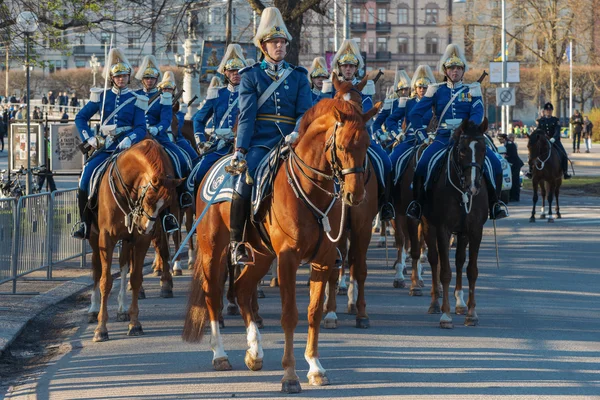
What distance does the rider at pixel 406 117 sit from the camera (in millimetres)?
15141

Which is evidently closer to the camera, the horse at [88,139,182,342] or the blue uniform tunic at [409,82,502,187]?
the horse at [88,139,182,342]

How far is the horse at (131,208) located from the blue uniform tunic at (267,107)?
1480 millimetres

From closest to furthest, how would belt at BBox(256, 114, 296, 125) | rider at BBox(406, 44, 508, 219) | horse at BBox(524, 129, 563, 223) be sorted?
belt at BBox(256, 114, 296, 125) → rider at BBox(406, 44, 508, 219) → horse at BBox(524, 129, 563, 223)

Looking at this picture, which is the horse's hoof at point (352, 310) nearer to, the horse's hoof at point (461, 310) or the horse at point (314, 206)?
the horse's hoof at point (461, 310)

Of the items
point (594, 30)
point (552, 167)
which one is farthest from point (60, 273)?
point (594, 30)

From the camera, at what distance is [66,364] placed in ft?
33.6

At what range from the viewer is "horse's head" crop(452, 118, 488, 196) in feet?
39.3

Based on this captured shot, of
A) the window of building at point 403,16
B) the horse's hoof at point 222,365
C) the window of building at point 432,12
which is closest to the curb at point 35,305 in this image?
the horse's hoof at point 222,365

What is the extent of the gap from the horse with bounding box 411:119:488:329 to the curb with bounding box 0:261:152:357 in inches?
179

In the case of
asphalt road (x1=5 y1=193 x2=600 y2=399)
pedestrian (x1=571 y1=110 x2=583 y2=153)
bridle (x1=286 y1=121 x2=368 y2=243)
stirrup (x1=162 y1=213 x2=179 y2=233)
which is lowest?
asphalt road (x1=5 y1=193 x2=600 y2=399)

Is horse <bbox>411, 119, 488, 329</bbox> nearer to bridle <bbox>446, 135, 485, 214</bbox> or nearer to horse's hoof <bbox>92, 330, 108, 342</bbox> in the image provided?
bridle <bbox>446, 135, 485, 214</bbox>

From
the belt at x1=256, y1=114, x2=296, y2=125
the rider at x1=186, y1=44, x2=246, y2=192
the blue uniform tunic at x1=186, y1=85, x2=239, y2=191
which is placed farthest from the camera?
the rider at x1=186, y1=44, x2=246, y2=192

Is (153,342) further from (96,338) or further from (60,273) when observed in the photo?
(60,273)

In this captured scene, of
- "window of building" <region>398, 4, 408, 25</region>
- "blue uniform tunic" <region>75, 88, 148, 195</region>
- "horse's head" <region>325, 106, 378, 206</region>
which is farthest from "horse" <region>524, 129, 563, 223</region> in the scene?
"window of building" <region>398, 4, 408, 25</region>
